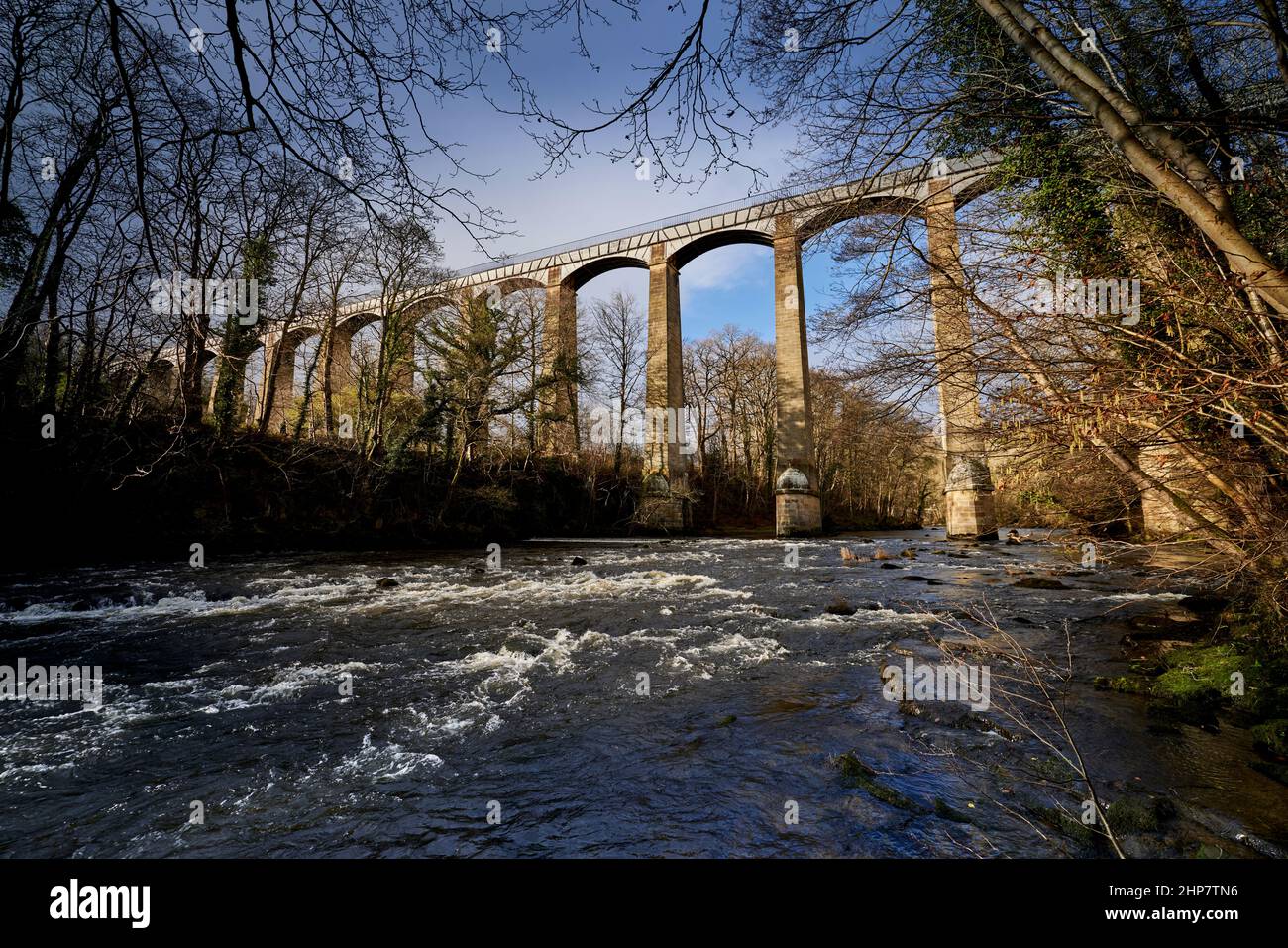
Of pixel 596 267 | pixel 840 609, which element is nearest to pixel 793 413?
pixel 596 267

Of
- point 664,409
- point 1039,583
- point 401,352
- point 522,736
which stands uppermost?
point 401,352

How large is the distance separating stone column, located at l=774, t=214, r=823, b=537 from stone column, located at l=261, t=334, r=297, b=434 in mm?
22208

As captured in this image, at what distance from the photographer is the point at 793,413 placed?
28500 mm

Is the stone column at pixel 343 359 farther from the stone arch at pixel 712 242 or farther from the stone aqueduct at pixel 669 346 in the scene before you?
the stone arch at pixel 712 242

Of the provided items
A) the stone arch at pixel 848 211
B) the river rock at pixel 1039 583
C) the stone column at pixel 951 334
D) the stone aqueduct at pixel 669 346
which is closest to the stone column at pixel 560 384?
the stone aqueduct at pixel 669 346

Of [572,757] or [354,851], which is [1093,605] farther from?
[354,851]

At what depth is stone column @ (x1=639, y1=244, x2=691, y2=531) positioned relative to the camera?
28469 mm

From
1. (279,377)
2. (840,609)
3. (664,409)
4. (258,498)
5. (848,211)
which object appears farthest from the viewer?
(664,409)

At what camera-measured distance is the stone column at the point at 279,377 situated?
1653cm

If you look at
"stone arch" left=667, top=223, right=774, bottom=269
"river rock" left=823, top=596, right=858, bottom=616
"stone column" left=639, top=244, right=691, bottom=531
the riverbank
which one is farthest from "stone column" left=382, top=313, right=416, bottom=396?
"river rock" left=823, top=596, right=858, bottom=616

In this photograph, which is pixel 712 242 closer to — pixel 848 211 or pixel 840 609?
pixel 840 609

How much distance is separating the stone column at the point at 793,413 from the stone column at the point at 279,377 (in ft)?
72.9

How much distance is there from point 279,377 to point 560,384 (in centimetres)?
1420
